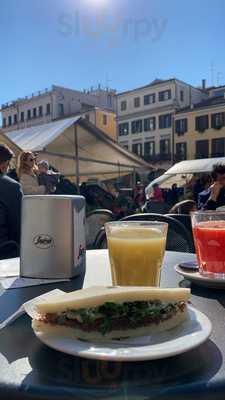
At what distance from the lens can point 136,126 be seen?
35.4 m

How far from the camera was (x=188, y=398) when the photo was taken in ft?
1.51

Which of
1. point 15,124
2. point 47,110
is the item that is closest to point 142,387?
point 47,110

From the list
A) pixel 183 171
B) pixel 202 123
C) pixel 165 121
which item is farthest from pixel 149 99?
pixel 183 171

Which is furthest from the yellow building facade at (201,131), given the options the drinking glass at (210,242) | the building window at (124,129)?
the drinking glass at (210,242)

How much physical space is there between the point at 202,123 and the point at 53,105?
16.8m

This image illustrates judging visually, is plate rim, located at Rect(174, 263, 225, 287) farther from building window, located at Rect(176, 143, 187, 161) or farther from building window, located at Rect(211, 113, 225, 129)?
building window, located at Rect(176, 143, 187, 161)

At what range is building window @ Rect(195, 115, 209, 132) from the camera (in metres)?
29.8

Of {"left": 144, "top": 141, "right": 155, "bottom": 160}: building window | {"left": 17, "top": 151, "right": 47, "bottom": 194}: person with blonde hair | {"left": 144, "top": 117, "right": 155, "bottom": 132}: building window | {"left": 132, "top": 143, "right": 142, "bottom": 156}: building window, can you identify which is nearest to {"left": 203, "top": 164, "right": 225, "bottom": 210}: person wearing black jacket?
{"left": 17, "top": 151, "right": 47, "bottom": 194}: person with blonde hair

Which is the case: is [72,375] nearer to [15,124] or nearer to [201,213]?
[201,213]

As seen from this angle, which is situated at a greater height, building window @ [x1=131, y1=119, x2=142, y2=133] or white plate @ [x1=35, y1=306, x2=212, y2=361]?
building window @ [x1=131, y1=119, x2=142, y2=133]

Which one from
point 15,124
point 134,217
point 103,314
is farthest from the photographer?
point 15,124

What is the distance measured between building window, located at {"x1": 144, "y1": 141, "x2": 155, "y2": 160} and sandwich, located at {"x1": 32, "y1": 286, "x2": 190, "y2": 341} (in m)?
33.9

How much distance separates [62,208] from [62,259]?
136 mm

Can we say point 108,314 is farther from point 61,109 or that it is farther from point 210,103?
point 61,109
